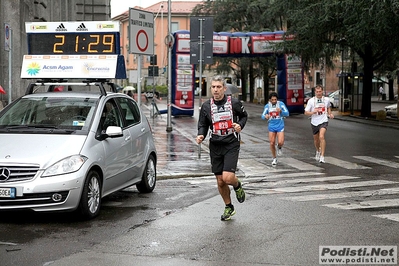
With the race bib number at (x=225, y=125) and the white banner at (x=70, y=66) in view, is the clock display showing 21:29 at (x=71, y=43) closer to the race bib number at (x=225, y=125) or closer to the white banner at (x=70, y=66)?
the white banner at (x=70, y=66)

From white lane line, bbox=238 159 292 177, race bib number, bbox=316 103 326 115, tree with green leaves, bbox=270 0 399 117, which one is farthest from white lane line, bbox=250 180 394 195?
tree with green leaves, bbox=270 0 399 117

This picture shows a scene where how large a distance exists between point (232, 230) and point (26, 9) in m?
18.5

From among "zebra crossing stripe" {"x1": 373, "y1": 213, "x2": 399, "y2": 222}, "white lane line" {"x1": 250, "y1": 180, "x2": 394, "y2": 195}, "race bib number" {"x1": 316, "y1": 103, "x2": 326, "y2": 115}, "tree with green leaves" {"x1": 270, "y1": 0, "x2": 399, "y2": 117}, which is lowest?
"white lane line" {"x1": 250, "y1": 180, "x2": 394, "y2": 195}

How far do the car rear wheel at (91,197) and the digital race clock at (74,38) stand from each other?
130 inches

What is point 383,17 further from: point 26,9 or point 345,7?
point 26,9

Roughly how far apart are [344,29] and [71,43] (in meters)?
21.2

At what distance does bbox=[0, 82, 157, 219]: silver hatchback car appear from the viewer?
884 centimetres

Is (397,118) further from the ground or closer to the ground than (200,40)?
closer to the ground

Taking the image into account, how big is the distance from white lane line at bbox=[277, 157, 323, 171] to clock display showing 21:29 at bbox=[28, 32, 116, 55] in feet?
18.4

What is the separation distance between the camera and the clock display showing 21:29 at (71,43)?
40.7ft

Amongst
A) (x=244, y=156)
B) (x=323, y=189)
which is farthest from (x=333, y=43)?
(x=323, y=189)

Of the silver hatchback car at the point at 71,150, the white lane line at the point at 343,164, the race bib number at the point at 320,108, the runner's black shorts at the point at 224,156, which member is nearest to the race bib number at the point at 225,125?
the runner's black shorts at the point at 224,156

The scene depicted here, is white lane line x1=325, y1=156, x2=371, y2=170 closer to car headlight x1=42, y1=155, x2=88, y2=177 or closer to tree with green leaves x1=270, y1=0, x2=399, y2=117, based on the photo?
car headlight x1=42, y1=155, x2=88, y2=177

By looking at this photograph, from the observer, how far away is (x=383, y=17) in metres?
26.0
